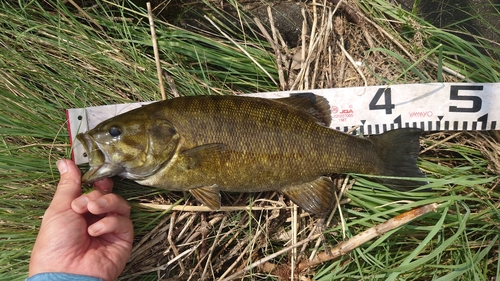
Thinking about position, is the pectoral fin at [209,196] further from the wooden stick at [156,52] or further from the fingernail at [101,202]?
the wooden stick at [156,52]

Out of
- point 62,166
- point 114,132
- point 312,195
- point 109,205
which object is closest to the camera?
point 114,132

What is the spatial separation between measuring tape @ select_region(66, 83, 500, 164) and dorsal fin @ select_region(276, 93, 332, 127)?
0.27 meters

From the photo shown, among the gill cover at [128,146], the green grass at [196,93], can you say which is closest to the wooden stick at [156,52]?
the green grass at [196,93]

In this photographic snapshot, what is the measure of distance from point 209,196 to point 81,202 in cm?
100

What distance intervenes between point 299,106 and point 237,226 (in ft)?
4.20

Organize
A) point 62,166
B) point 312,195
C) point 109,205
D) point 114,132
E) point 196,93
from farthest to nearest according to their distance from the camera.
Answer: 1. point 196,93
2. point 312,195
3. point 62,166
4. point 109,205
5. point 114,132

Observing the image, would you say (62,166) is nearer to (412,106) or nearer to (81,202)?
(81,202)

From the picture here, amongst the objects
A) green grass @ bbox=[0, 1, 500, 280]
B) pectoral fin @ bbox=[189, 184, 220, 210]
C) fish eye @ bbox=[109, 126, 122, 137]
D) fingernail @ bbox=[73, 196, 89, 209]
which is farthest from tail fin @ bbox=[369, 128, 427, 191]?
fingernail @ bbox=[73, 196, 89, 209]

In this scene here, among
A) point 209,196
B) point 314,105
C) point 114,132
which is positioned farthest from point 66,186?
point 314,105

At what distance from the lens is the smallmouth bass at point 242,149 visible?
296 cm

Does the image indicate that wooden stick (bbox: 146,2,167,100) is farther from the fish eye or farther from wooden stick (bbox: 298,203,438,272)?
wooden stick (bbox: 298,203,438,272)

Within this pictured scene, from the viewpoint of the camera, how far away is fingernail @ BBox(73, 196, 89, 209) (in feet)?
9.57

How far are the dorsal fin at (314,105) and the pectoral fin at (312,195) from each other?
536 millimetres

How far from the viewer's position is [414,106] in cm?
365
